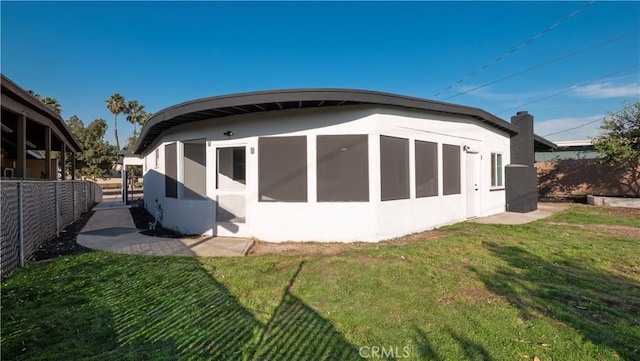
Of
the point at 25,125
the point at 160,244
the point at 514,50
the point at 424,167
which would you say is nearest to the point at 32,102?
the point at 25,125

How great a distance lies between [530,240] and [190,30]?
1200 cm

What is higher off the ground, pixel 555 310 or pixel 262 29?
pixel 262 29

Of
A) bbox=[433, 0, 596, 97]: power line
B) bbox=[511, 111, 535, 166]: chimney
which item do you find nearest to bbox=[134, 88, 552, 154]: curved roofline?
bbox=[433, 0, 596, 97]: power line

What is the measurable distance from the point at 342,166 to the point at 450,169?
3.86m

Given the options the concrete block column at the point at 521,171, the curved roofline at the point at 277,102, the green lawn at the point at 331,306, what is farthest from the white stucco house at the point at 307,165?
the concrete block column at the point at 521,171

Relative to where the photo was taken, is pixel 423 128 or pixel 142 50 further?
pixel 142 50

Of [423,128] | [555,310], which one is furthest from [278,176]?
[555,310]

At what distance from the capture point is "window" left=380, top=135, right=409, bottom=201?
6.67 meters

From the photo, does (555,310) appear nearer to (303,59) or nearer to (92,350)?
(92,350)

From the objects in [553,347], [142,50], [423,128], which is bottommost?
[553,347]

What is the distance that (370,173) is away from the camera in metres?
6.50

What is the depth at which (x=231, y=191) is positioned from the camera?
7.20 m

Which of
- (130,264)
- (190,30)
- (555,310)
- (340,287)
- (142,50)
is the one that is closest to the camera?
(555,310)

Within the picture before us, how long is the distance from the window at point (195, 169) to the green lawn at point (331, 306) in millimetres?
2425
